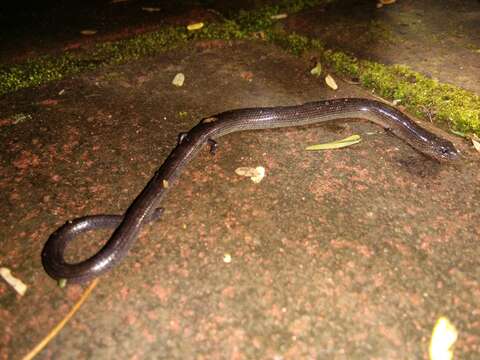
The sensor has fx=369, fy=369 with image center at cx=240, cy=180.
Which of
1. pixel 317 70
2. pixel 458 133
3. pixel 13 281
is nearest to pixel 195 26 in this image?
pixel 317 70

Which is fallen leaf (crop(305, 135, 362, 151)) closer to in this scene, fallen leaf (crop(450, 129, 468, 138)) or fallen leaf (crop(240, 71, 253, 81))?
fallen leaf (crop(450, 129, 468, 138))

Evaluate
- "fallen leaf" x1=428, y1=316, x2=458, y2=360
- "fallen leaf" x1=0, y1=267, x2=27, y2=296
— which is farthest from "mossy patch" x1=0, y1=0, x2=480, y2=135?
"fallen leaf" x1=0, y1=267, x2=27, y2=296

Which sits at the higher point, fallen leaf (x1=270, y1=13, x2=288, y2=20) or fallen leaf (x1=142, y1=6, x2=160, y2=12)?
fallen leaf (x1=142, y1=6, x2=160, y2=12)

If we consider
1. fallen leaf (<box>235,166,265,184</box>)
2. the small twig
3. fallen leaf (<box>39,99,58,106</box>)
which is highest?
fallen leaf (<box>39,99,58,106</box>)

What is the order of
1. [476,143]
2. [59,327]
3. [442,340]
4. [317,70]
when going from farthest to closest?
[317,70] → [476,143] → [59,327] → [442,340]

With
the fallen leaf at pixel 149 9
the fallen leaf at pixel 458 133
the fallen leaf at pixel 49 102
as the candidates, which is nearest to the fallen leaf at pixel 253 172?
the fallen leaf at pixel 458 133

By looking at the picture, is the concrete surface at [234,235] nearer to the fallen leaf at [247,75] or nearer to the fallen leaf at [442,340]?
the fallen leaf at [442,340]

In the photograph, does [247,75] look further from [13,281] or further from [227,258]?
[13,281]

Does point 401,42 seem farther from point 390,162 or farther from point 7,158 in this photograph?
point 7,158
